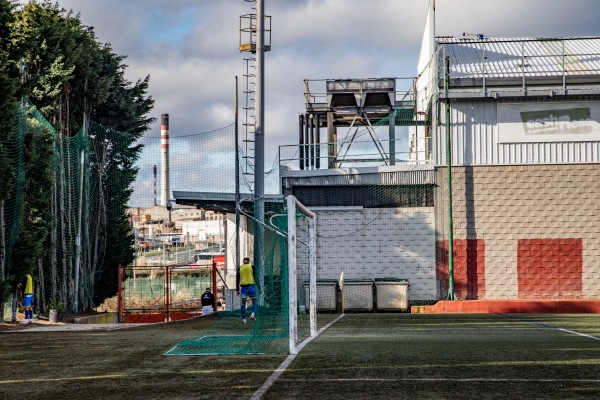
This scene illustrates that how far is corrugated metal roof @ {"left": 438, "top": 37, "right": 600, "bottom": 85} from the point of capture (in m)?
32.3

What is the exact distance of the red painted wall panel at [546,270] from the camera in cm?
3081

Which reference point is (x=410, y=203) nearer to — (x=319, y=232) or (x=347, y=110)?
(x=319, y=232)

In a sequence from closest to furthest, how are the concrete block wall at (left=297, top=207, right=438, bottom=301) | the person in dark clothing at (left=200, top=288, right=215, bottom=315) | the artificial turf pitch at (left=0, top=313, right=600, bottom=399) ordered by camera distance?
the artificial turf pitch at (left=0, top=313, right=600, bottom=399) < the person in dark clothing at (left=200, top=288, right=215, bottom=315) < the concrete block wall at (left=297, top=207, right=438, bottom=301)

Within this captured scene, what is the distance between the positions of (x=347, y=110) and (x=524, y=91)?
779 centimetres

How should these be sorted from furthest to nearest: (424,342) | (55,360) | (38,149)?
1. (38,149)
2. (424,342)
3. (55,360)

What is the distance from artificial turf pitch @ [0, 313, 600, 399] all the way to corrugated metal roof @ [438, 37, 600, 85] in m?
18.1

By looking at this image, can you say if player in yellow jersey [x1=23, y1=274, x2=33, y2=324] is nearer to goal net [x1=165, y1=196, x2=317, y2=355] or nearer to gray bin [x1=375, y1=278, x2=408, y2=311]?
goal net [x1=165, y1=196, x2=317, y2=355]

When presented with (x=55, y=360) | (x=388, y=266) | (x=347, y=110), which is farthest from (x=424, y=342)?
(x=347, y=110)

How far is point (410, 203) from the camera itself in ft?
105

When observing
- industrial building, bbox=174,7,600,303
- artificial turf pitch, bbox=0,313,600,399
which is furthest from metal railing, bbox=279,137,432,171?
artificial turf pitch, bbox=0,313,600,399

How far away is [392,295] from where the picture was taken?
99.8ft

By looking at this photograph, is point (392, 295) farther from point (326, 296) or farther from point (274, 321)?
point (274, 321)

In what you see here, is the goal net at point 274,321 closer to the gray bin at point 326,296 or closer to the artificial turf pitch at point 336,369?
the artificial turf pitch at point 336,369

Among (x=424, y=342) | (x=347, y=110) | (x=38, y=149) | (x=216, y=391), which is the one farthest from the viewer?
(x=347, y=110)
